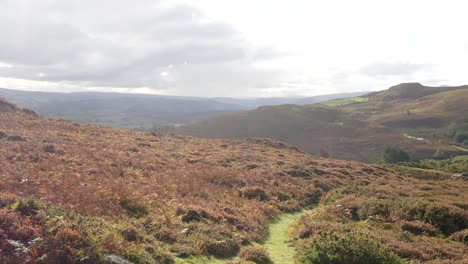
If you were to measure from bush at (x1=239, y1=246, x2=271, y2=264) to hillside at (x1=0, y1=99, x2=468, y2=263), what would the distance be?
12.8 inches

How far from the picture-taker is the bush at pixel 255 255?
11.9 metres

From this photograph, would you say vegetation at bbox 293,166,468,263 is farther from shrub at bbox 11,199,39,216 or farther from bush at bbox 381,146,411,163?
bush at bbox 381,146,411,163

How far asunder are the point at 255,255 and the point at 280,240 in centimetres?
332

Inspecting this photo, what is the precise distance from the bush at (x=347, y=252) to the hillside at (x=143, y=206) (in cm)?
143

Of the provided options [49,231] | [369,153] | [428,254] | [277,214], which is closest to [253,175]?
[277,214]

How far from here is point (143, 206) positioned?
14758 mm

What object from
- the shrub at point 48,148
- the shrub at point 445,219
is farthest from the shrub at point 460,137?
the shrub at point 48,148

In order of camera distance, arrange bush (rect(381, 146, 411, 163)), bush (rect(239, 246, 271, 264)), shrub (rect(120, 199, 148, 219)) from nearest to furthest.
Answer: bush (rect(239, 246, 271, 264)) < shrub (rect(120, 199, 148, 219)) < bush (rect(381, 146, 411, 163))

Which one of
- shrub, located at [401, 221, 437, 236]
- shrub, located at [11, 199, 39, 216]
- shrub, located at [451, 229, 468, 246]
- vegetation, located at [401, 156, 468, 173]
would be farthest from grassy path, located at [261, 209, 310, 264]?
vegetation, located at [401, 156, 468, 173]

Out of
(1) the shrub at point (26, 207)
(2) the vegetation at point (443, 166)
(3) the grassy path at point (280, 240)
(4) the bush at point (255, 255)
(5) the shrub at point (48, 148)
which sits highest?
(1) the shrub at point (26, 207)

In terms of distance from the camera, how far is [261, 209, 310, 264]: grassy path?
41.5ft

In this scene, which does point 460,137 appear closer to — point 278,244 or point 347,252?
point 278,244

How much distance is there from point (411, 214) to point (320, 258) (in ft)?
30.6

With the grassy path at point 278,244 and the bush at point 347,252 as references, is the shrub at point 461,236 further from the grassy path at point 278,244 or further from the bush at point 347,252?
the grassy path at point 278,244
